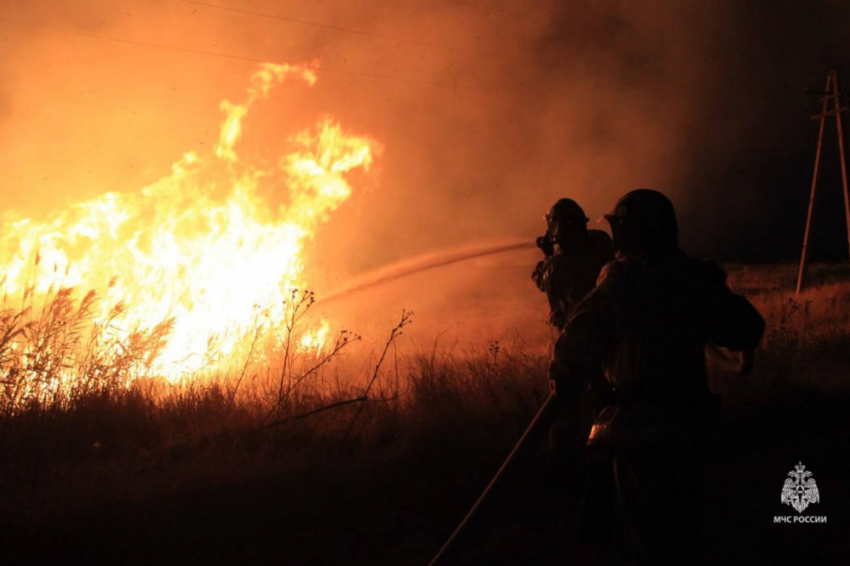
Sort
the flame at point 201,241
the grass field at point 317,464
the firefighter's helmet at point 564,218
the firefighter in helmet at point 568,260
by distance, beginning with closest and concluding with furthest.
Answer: the grass field at point 317,464 < the firefighter in helmet at point 568,260 < the firefighter's helmet at point 564,218 < the flame at point 201,241

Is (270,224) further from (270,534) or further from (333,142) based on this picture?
(270,534)

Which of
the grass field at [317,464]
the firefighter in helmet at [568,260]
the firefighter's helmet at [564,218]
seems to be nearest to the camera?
the grass field at [317,464]

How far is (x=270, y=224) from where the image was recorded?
460 inches

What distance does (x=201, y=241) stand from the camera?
10.8 metres

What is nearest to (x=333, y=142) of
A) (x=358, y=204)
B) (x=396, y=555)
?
(x=358, y=204)

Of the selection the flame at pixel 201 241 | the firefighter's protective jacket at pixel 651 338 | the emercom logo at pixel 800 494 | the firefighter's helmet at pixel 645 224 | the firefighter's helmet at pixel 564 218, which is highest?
the flame at pixel 201 241

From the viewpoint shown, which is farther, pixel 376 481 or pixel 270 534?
→ pixel 376 481

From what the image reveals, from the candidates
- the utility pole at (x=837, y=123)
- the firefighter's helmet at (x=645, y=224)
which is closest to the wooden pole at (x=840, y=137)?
the utility pole at (x=837, y=123)

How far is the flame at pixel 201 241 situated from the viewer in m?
9.49

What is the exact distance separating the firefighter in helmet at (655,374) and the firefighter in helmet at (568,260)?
8.47ft

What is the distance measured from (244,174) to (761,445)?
9199 millimetres

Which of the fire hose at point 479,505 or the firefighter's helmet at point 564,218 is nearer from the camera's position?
the fire hose at point 479,505

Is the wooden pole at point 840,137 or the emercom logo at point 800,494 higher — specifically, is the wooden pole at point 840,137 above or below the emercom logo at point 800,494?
above

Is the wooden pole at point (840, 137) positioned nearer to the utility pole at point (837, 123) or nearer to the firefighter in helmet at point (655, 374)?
the utility pole at point (837, 123)
